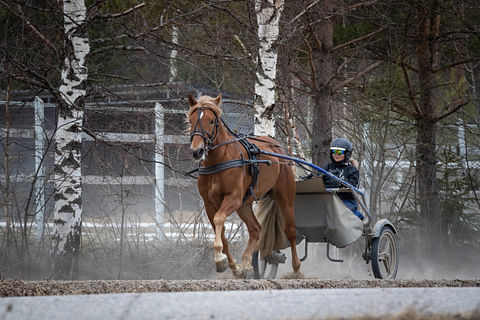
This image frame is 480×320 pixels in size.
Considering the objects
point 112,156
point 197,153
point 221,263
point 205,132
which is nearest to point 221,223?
point 221,263

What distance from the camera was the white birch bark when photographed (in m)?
10.4

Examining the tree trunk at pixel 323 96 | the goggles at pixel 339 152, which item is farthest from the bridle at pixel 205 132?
the tree trunk at pixel 323 96

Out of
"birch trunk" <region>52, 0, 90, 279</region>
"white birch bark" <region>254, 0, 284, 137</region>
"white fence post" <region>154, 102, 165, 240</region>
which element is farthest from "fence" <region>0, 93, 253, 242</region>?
"white birch bark" <region>254, 0, 284, 137</region>

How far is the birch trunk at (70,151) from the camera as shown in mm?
9219

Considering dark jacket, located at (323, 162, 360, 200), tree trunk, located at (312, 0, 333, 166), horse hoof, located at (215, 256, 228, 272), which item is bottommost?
horse hoof, located at (215, 256, 228, 272)

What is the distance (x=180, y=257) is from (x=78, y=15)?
13.4ft

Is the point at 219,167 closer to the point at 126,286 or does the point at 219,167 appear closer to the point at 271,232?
the point at 271,232

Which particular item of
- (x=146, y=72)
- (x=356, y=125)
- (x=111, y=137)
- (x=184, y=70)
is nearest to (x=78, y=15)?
(x=111, y=137)

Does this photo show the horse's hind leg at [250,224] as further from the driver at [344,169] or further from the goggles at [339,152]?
the goggles at [339,152]

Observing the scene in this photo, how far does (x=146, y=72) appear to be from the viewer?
22141mm

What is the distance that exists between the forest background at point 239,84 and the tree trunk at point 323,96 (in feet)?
0.09

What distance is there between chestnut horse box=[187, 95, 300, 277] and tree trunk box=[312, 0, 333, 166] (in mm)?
3444

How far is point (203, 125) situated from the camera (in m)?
7.47

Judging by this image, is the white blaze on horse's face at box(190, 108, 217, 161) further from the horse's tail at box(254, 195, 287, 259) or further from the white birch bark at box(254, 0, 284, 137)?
the white birch bark at box(254, 0, 284, 137)
